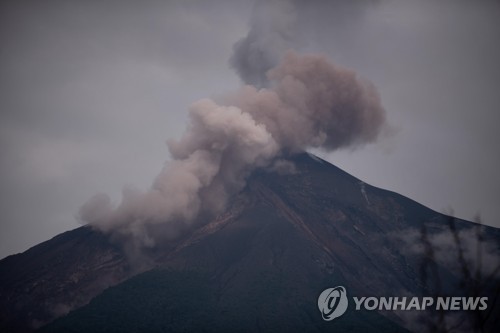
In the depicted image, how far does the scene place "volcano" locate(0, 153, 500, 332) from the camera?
5788cm

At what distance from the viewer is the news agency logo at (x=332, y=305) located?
57.1 meters

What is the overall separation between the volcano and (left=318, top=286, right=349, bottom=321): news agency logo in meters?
0.91

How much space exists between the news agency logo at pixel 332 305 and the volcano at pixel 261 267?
91cm

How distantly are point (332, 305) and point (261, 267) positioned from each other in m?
12.0

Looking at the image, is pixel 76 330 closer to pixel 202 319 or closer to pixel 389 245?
pixel 202 319

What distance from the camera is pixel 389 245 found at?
7700cm

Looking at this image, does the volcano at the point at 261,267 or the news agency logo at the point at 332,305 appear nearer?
the news agency logo at the point at 332,305

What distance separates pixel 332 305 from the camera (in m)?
58.0

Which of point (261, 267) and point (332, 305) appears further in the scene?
point (261, 267)

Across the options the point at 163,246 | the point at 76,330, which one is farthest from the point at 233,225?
the point at 76,330

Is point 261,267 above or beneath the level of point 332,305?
above

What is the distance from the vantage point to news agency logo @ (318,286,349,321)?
57088 millimetres

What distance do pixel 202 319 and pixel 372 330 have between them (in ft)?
57.3

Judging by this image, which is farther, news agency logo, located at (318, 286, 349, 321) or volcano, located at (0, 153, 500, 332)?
volcano, located at (0, 153, 500, 332)
